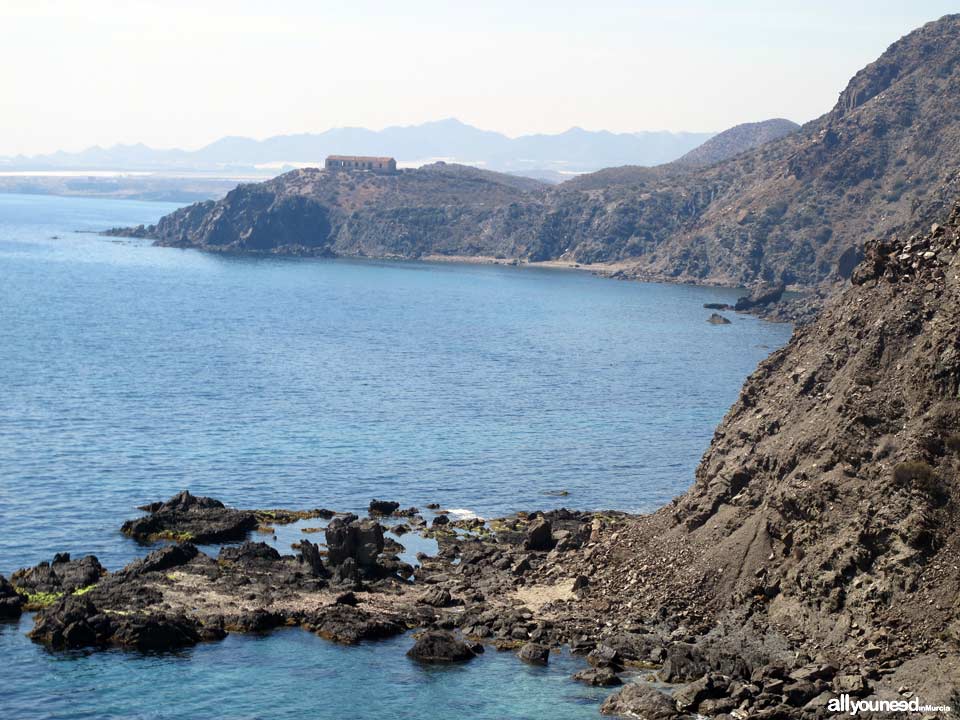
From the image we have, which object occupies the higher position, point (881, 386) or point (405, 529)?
point (881, 386)

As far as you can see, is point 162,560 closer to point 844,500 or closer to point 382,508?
point 382,508

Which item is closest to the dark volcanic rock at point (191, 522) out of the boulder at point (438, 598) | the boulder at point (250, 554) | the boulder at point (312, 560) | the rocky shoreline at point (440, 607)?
the rocky shoreline at point (440, 607)

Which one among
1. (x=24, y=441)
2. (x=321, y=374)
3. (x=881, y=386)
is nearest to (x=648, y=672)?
(x=881, y=386)

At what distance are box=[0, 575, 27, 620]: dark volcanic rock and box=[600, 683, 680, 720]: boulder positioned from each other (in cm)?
2565

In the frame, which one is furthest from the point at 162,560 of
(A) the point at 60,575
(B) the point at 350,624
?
(B) the point at 350,624

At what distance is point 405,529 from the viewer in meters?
71.1

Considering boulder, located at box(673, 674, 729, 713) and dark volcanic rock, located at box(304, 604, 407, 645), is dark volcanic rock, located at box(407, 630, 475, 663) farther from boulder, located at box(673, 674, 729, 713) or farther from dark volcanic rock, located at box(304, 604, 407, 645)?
boulder, located at box(673, 674, 729, 713)

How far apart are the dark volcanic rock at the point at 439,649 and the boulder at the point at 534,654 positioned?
209 centimetres

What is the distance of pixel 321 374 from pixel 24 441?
40.8 m

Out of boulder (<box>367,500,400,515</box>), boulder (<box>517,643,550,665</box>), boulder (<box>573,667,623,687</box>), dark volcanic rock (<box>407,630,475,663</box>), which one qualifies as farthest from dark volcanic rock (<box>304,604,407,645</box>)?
boulder (<box>367,500,400,515</box>)

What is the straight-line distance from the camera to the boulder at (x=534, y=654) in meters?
50.9

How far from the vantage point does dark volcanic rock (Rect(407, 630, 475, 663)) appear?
51.3 m

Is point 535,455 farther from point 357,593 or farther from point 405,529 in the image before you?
point 357,593

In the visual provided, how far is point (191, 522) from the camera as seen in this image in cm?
6881
